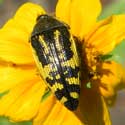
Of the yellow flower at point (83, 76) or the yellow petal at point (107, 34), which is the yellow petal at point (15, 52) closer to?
the yellow flower at point (83, 76)

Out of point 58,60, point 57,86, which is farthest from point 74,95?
point 58,60

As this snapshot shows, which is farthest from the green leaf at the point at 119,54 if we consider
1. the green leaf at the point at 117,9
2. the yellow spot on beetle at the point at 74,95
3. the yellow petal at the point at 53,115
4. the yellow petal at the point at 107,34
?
the yellow spot on beetle at the point at 74,95

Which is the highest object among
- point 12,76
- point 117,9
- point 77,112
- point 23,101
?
point 117,9

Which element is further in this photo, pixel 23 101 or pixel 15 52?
pixel 15 52

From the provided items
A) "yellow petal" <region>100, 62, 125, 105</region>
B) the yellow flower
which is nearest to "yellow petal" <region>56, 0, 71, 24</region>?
the yellow flower

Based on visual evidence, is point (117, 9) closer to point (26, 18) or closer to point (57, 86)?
point (26, 18)

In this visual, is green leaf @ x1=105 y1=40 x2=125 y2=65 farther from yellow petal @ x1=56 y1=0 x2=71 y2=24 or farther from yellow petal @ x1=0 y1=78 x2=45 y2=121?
yellow petal @ x1=0 y1=78 x2=45 y2=121
